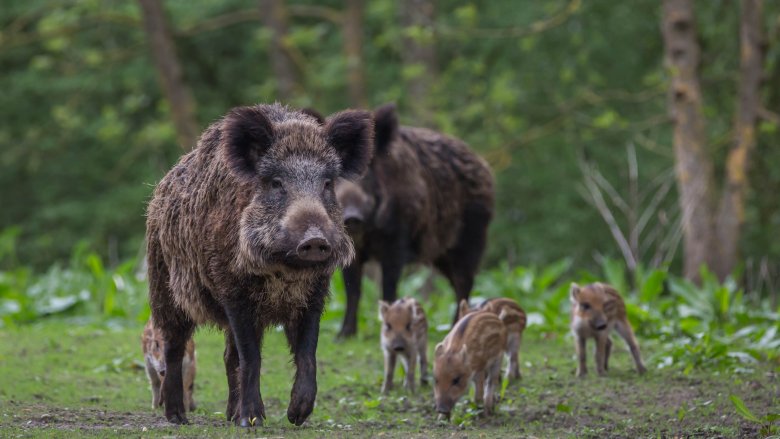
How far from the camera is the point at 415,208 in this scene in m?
12.2

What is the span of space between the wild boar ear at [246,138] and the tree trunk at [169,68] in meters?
15.8

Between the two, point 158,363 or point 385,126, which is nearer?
point 158,363

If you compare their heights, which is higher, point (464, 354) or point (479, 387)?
point (464, 354)

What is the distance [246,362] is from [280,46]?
16991 millimetres

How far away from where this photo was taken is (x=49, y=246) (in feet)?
94.4

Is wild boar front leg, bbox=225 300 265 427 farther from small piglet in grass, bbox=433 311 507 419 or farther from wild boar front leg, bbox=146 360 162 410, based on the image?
wild boar front leg, bbox=146 360 162 410

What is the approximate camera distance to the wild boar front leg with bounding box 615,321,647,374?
32.8 ft

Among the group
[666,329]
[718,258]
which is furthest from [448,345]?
[718,258]

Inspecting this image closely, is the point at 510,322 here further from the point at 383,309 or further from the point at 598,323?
the point at 383,309

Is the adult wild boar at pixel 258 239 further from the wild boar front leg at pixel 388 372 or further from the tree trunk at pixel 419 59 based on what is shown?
the tree trunk at pixel 419 59

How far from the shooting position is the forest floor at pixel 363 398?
750 cm

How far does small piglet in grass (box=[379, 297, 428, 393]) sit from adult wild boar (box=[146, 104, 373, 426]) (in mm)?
1896

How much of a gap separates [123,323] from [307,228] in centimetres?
773

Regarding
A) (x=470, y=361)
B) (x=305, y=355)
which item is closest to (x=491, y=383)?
(x=470, y=361)
